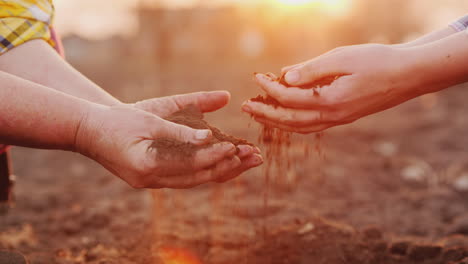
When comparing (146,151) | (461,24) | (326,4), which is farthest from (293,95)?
(326,4)

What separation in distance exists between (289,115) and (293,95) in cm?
12

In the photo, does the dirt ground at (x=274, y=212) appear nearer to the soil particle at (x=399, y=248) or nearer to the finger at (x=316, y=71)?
the soil particle at (x=399, y=248)

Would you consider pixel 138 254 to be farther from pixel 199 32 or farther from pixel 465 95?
pixel 199 32

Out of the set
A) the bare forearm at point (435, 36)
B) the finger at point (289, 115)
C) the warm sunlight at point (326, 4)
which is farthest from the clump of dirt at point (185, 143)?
the warm sunlight at point (326, 4)

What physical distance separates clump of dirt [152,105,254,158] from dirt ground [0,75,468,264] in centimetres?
65

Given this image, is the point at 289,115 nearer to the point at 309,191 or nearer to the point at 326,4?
the point at 309,191

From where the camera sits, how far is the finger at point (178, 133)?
1.72m

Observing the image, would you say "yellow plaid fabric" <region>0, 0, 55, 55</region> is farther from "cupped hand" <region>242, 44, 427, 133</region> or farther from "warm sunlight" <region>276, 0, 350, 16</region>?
"warm sunlight" <region>276, 0, 350, 16</region>

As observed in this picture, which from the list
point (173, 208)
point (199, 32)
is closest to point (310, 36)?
point (199, 32)

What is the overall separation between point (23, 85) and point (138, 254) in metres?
1.21

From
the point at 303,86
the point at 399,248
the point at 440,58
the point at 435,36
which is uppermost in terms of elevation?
the point at 435,36

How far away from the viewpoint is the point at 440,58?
189cm

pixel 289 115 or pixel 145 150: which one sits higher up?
pixel 289 115

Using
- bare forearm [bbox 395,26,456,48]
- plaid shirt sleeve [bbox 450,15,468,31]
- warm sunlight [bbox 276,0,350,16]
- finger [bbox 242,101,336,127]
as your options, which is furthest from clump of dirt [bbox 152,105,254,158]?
warm sunlight [bbox 276,0,350,16]
